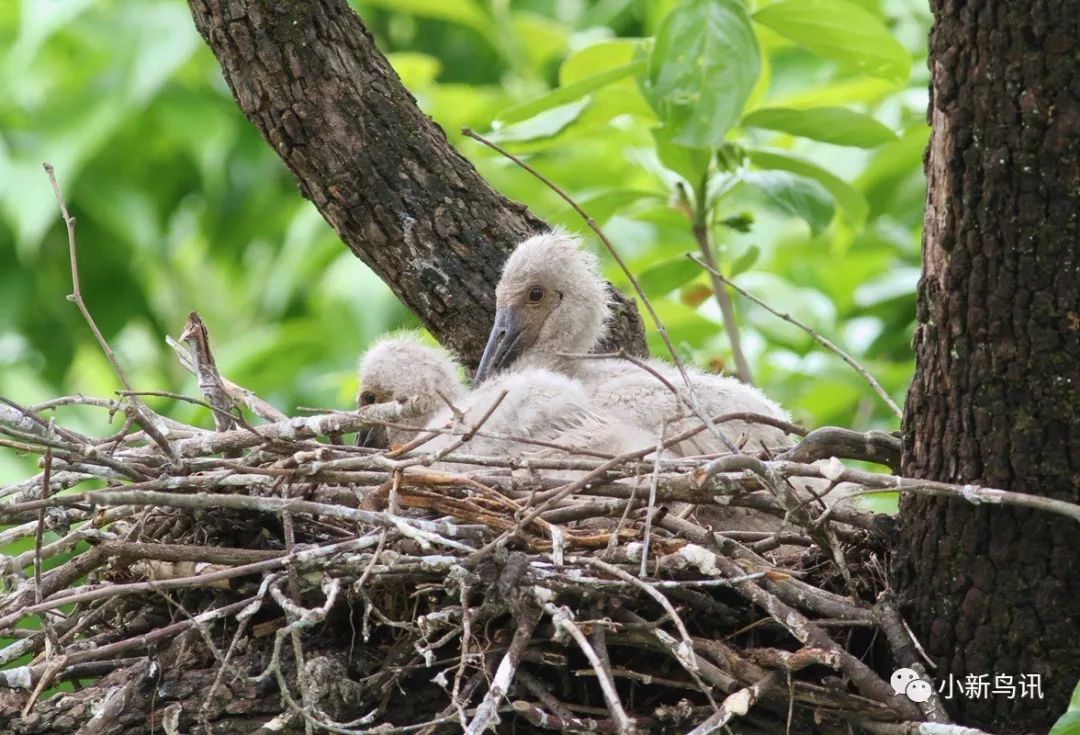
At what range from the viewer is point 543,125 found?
4.43 metres

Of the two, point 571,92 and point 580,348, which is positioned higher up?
point 571,92

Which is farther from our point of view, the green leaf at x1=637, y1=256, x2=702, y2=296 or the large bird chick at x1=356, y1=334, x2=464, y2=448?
the green leaf at x1=637, y1=256, x2=702, y2=296

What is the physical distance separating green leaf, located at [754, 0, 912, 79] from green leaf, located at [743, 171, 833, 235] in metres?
0.46

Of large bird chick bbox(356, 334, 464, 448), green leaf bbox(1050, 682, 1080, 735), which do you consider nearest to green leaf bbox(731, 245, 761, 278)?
large bird chick bbox(356, 334, 464, 448)

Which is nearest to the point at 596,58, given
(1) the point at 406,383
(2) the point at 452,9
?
(1) the point at 406,383

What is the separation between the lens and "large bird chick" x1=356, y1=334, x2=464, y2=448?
4371 mm

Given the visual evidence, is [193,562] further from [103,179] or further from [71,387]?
[71,387]

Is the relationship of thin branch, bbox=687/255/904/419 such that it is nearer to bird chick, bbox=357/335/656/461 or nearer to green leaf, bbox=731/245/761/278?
bird chick, bbox=357/335/656/461

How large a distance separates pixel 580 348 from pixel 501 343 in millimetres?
276

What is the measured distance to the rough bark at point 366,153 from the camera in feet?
12.4

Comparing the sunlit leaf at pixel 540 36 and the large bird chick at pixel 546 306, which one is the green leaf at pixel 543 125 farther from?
the sunlit leaf at pixel 540 36
